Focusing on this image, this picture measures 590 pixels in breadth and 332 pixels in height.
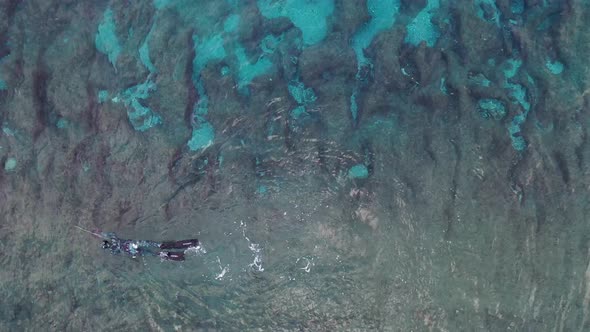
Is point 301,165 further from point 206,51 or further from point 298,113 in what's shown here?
point 206,51

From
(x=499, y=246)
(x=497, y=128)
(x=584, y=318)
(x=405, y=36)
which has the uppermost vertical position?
(x=405, y=36)

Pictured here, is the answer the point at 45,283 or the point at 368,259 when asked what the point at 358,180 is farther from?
the point at 45,283

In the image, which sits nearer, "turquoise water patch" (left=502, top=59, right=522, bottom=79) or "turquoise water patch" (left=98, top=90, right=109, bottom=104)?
"turquoise water patch" (left=502, top=59, right=522, bottom=79)

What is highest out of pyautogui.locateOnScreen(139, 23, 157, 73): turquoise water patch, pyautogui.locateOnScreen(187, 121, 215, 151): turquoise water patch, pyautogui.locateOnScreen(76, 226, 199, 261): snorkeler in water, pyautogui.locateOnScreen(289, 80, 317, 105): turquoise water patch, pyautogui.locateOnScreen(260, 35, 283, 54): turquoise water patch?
pyautogui.locateOnScreen(139, 23, 157, 73): turquoise water patch

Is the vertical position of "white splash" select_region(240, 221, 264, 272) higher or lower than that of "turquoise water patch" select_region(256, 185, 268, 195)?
lower

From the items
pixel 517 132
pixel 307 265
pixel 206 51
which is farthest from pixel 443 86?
pixel 206 51

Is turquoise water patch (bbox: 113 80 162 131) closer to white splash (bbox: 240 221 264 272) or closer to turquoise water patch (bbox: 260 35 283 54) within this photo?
turquoise water patch (bbox: 260 35 283 54)

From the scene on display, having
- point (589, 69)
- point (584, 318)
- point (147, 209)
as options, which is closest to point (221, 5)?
point (147, 209)

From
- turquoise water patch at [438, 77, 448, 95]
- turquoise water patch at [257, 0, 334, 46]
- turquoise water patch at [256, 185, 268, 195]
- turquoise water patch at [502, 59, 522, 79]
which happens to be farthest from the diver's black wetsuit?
turquoise water patch at [502, 59, 522, 79]
